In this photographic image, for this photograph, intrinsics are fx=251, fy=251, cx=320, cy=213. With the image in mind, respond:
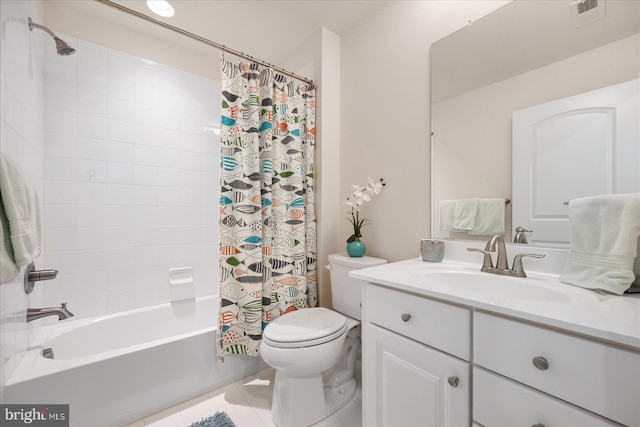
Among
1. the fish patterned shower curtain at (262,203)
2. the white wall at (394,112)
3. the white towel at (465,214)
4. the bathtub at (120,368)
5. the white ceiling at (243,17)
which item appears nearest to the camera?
the bathtub at (120,368)

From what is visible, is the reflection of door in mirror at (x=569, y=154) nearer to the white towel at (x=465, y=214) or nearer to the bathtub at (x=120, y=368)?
the white towel at (x=465, y=214)

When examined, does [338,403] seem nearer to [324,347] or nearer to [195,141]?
[324,347]

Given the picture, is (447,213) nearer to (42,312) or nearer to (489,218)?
(489,218)

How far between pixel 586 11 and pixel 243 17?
6.14ft

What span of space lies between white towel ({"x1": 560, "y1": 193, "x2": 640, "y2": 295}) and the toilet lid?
98cm

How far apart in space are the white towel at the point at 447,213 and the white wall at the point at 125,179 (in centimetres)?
189

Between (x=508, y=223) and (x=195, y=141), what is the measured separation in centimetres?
234

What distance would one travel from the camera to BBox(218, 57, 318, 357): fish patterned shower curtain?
5.09 ft

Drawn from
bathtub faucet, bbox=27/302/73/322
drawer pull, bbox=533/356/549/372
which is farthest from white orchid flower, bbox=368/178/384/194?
bathtub faucet, bbox=27/302/73/322

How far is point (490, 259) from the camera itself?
1.10m

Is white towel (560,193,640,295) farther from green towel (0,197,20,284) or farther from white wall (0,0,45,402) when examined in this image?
white wall (0,0,45,402)

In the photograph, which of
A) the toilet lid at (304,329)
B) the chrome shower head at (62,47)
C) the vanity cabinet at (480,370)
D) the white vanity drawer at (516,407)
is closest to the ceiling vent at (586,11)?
the vanity cabinet at (480,370)

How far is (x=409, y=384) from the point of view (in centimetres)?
89

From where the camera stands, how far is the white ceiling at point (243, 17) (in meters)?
1.67
